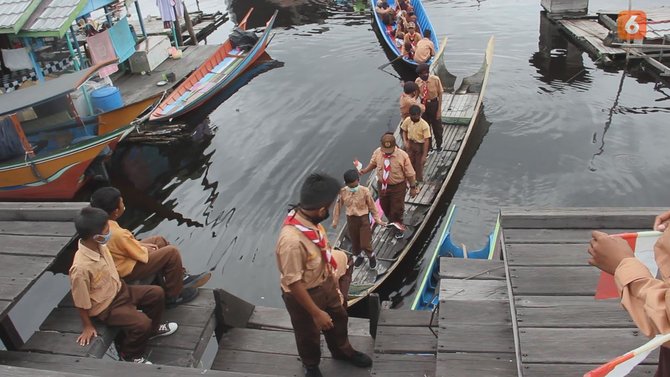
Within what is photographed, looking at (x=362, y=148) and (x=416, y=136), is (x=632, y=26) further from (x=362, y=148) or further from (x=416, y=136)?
(x=416, y=136)

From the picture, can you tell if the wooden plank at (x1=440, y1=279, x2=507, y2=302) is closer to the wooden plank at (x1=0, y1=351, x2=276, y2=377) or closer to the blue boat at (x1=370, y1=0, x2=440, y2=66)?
→ the wooden plank at (x1=0, y1=351, x2=276, y2=377)

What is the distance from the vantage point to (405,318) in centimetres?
512

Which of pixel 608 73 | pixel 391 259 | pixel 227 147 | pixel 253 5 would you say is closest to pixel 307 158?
pixel 227 147

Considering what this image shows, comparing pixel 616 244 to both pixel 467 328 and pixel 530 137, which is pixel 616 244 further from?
pixel 530 137

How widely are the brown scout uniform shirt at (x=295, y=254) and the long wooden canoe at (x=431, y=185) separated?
363 cm

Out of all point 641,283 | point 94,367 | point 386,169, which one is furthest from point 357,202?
point 641,283

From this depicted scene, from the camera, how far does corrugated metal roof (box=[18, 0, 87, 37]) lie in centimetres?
1313

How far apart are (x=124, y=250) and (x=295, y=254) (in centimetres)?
177

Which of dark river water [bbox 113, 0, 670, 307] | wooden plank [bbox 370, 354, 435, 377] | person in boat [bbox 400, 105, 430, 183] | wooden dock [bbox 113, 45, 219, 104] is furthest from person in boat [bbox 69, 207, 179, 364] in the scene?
wooden dock [bbox 113, 45, 219, 104]

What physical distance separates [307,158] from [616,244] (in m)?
11.2

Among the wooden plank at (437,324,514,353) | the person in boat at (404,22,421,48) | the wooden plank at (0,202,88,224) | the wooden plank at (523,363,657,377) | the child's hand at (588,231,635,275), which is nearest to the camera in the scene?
the child's hand at (588,231,635,275)

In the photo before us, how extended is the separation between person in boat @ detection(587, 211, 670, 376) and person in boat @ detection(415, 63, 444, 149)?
853 centimetres

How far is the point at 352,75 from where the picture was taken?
18.8 metres

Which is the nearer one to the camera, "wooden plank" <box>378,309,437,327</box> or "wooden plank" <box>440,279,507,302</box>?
"wooden plank" <box>440,279,507,302</box>
